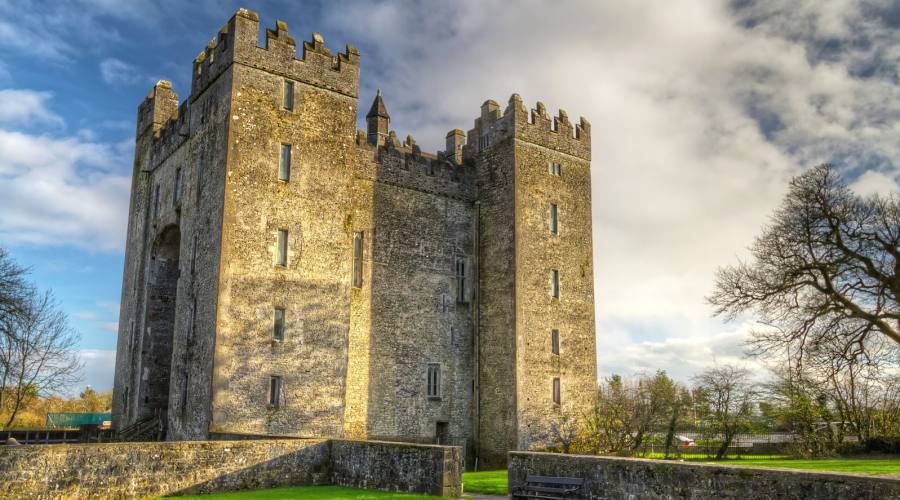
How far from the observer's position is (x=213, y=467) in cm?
1532

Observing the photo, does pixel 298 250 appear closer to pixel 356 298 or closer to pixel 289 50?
pixel 356 298

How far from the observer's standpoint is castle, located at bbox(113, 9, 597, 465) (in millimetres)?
22578

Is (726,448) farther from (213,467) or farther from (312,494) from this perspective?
(213,467)

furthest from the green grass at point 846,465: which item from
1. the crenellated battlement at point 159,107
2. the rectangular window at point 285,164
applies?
the crenellated battlement at point 159,107

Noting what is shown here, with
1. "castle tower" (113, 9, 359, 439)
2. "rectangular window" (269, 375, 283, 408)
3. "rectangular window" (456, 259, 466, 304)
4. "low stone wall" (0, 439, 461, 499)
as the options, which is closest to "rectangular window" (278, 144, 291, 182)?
"castle tower" (113, 9, 359, 439)

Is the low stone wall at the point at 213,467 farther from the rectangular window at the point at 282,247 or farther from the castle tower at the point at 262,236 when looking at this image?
the rectangular window at the point at 282,247

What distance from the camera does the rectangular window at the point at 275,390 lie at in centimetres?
2223

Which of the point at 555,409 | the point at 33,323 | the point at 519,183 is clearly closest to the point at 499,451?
the point at 555,409

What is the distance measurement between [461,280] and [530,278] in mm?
2772

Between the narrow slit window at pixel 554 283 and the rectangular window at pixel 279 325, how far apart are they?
10.8 meters

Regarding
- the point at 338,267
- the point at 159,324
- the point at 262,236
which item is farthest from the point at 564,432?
the point at 159,324

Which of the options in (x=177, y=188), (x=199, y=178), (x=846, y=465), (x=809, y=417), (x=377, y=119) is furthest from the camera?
(x=377, y=119)

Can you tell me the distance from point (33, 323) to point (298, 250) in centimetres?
2084

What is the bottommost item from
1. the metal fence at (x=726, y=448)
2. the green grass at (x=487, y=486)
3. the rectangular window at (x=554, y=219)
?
the metal fence at (x=726, y=448)
